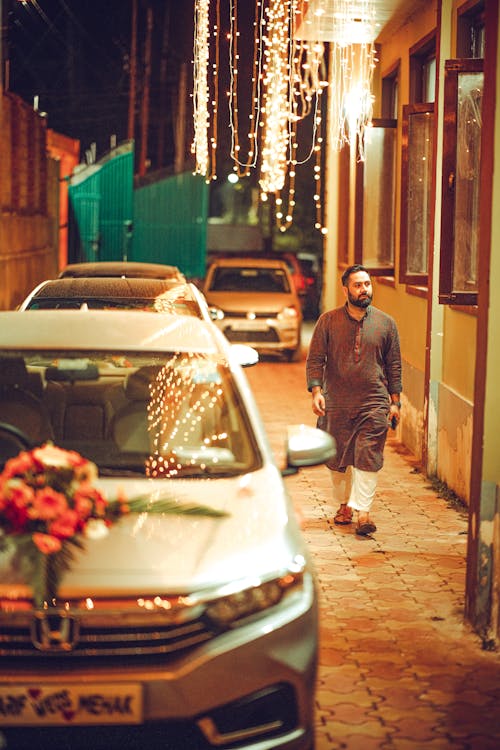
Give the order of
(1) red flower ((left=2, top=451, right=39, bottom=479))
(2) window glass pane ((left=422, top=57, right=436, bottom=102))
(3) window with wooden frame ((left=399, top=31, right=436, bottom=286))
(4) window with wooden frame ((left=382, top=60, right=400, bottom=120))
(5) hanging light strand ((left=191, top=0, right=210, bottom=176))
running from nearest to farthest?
(1) red flower ((left=2, top=451, right=39, bottom=479)) → (3) window with wooden frame ((left=399, top=31, right=436, bottom=286)) → (2) window glass pane ((left=422, top=57, right=436, bottom=102)) → (5) hanging light strand ((left=191, top=0, right=210, bottom=176)) → (4) window with wooden frame ((left=382, top=60, right=400, bottom=120))

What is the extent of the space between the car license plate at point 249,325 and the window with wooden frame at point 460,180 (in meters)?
11.1

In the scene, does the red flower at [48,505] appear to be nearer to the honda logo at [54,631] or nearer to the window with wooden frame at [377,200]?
the honda logo at [54,631]

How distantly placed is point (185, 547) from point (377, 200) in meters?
11.1

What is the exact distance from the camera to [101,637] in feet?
13.3

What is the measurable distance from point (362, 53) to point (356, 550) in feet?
31.3

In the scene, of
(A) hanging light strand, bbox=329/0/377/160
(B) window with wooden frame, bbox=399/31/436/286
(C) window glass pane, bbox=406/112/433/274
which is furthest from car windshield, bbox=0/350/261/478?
(A) hanging light strand, bbox=329/0/377/160

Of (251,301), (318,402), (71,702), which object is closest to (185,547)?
(71,702)

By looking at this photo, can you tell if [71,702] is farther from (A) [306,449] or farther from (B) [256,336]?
(B) [256,336]

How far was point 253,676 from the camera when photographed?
4066 mm

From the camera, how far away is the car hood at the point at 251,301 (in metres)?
20.8

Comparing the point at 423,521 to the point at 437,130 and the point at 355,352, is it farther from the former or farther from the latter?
the point at 437,130

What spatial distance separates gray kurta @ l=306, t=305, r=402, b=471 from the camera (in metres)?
8.57

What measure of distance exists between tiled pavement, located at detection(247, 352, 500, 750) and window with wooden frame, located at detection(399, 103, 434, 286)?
9.74 ft

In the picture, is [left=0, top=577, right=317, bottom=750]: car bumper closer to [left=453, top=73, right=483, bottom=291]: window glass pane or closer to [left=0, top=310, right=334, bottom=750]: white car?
[left=0, top=310, right=334, bottom=750]: white car
